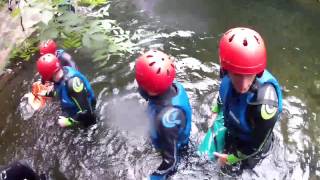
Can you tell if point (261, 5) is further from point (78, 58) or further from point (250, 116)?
point (250, 116)

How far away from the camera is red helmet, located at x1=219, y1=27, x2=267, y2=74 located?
3760 mm

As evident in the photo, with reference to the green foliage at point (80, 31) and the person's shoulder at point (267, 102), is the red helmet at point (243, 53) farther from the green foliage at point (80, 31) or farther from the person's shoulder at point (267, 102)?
the green foliage at point (80, 31)

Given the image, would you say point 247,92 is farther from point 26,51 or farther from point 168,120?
point 26,51

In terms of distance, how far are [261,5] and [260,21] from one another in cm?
64

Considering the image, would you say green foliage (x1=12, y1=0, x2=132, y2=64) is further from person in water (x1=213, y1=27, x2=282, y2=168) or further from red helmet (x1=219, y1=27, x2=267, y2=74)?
red helmet (x1=219, y1=27, x2=267, y2=74)

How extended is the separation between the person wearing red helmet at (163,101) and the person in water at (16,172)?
1312 mm

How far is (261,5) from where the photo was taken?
8664 millimetres

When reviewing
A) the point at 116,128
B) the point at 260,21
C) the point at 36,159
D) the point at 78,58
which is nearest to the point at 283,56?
the point at 260,21

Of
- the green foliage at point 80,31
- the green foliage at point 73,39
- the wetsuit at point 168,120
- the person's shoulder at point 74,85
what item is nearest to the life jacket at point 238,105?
the wetsuit at point 168,120

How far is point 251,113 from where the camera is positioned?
159 inches

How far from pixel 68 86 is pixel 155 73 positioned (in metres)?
1.81

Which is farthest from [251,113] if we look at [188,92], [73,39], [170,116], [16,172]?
[73,39]

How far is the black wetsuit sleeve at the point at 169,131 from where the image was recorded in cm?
414

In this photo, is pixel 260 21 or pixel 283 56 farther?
pixel 260 21
